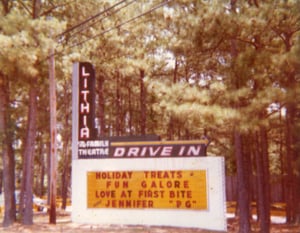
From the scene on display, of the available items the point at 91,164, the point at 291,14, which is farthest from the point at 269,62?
the point at 91,164

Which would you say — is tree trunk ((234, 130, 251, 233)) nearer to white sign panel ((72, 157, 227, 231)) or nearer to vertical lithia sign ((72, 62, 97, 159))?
white sign panel ((72, 157, 227, 231))

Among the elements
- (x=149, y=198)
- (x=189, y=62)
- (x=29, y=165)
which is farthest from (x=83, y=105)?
(x=189, y=62)

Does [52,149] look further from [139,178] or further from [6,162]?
[139,178]

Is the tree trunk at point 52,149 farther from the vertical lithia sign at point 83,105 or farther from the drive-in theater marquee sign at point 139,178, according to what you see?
the drive-in theater marquee sign at point 139,178

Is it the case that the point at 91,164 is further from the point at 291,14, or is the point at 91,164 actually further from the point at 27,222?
the point at 291,14

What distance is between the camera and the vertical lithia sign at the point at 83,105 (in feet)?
48.8

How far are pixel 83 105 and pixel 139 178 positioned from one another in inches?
135

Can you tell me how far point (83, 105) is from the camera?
15.2m

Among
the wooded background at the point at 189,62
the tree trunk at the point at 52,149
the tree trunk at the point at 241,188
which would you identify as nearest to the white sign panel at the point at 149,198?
the wooded background at the point at 189,62

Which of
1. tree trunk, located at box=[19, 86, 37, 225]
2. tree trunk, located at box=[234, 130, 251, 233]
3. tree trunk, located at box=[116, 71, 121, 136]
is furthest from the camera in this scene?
tree trunk, located at box=[116, 71, 121, 136]

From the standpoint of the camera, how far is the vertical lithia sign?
14.9 m

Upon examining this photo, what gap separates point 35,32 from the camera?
17.5m

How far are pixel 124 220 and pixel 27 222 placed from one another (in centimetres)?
681

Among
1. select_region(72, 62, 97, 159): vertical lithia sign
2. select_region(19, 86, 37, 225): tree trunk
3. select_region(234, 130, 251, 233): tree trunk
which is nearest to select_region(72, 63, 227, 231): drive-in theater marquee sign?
select_region(72, 62, 97, 159): vertical lithia sign
